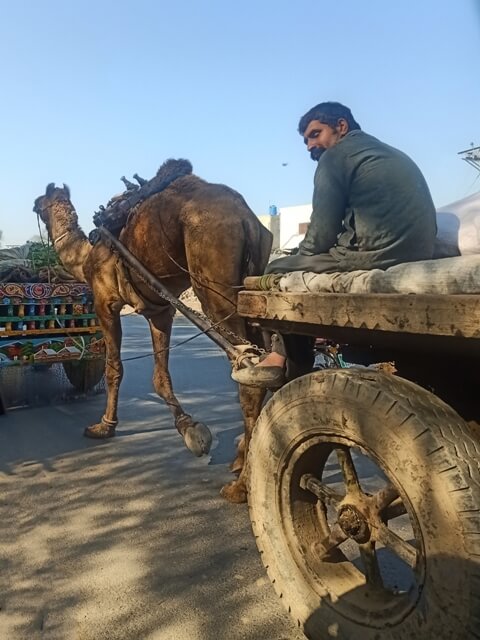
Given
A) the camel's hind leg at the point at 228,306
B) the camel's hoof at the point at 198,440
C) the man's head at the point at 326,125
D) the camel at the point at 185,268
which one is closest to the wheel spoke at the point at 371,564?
the man's head at the point at 326,125

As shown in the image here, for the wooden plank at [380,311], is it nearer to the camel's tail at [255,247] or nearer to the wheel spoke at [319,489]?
the wheel spoke at [319,489]

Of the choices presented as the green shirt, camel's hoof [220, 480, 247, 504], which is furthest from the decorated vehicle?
the green shirt

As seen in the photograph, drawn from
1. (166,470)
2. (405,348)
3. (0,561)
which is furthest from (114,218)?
(405,348)

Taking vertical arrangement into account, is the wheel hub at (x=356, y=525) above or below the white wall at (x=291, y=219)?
below

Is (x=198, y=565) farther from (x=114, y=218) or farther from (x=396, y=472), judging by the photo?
(x=114, y=218)

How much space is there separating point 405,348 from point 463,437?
0.64 metres

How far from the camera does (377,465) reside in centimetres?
184

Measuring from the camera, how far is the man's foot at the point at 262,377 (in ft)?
8.46

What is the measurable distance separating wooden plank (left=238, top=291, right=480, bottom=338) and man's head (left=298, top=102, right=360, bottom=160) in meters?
1.12

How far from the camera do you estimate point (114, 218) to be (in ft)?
17.8

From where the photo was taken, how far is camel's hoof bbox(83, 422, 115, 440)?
572 cm

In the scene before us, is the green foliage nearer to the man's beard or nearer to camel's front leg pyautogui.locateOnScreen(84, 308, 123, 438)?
camel's front leg pyautogui.locateOnScreen(84, 308, 123, 438)

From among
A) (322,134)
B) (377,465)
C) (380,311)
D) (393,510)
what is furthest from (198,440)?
(380,311)

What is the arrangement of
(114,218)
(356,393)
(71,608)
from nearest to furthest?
(356,393)
(71,608)
(114,218)
